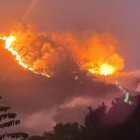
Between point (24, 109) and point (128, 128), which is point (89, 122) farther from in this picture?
point (24, 109)

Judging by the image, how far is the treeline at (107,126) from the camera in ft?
88.8

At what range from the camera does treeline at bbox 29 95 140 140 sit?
27.1 metres

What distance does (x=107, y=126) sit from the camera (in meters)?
27.9

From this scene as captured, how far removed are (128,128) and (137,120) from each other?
1850 millimetres

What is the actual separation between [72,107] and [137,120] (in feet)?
36.4

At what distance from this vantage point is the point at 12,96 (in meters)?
39.3

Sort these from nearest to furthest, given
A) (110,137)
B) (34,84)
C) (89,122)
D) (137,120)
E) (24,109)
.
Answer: (110,137) < (137,120) < (89,122) < (24,109) < (34,84)

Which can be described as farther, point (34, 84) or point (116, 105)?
point (34, 84)

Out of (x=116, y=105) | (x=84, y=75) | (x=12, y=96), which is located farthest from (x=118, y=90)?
(x=12, y=96)

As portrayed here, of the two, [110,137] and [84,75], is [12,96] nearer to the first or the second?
[84,75]

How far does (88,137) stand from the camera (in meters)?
26.8

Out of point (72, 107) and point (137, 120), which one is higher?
point (72, 107)

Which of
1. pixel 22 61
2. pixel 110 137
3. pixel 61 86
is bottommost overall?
pixel 110 137

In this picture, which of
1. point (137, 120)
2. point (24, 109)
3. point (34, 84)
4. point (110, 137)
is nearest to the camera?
point (110, 137)
